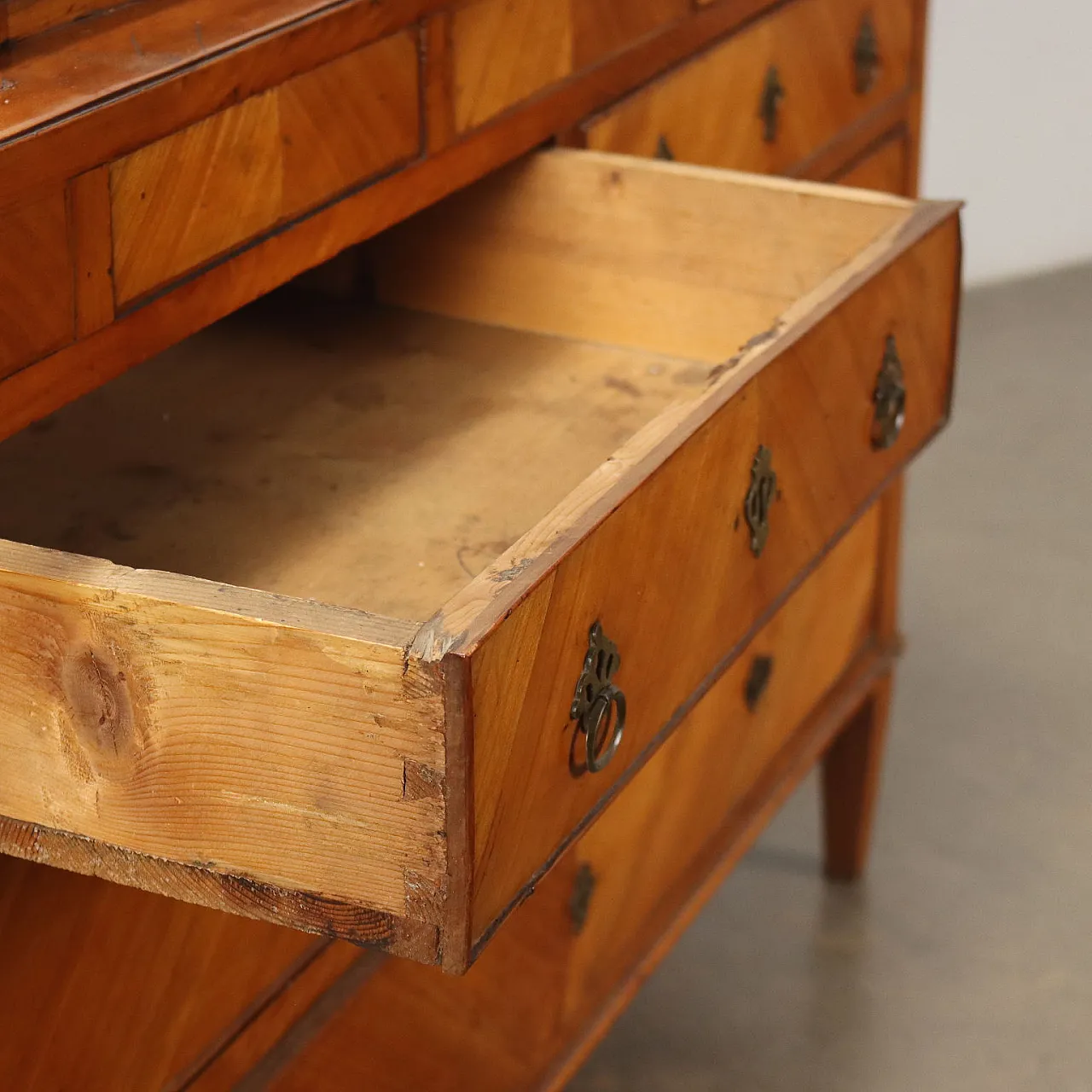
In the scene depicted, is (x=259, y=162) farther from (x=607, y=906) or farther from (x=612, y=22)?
(x=607, y=906)

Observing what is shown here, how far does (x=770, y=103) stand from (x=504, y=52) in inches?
16.4

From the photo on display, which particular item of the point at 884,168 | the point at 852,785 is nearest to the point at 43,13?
the point at 884,168

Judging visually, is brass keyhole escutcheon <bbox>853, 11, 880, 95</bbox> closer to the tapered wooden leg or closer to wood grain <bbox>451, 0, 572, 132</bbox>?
wood grain <bbox>451, 0, 572, 132</bbox>

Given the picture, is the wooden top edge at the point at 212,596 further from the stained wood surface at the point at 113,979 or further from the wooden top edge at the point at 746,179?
the wooden top edge at the point at 746,179

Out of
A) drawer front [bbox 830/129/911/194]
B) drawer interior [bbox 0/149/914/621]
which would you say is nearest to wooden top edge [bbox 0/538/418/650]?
drawer interior [bbox 0/149/914/621]

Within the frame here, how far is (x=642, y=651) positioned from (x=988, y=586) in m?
1.89

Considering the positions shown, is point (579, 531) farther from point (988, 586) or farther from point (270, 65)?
point (988, 586)

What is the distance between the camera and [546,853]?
30.9 inches

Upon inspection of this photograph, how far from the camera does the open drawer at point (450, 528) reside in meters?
0.67

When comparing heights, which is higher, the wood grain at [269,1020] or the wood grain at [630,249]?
the wood grain at [630,249]

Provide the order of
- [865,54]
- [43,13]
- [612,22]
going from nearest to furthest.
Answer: [43,13]
[612,22]
[865,54]

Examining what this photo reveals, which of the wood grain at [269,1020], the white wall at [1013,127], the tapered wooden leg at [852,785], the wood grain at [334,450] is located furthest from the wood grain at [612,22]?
the white wall at [1013,127]

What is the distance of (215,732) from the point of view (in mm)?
681

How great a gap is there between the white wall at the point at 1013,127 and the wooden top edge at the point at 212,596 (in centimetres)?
326
